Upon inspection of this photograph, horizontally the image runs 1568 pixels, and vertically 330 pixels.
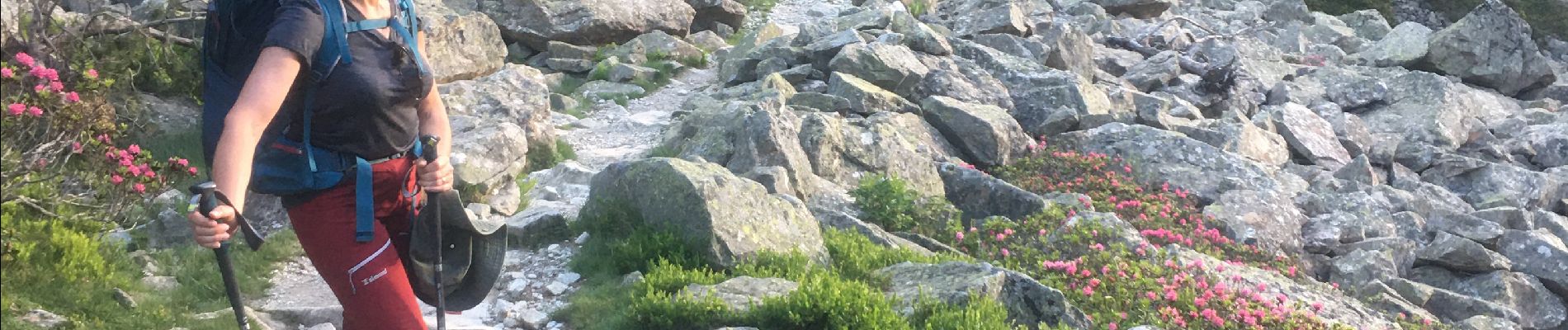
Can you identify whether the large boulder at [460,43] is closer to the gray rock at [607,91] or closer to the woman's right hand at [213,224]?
the gray rock at [607,91]

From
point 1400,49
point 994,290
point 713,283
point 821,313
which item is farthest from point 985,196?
point 1400,49

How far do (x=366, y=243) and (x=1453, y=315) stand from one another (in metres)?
11.1

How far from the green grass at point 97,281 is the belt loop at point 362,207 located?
3064mm

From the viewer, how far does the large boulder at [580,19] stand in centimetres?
1783

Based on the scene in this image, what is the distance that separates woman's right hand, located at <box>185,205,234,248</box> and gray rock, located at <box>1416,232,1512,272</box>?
12933 mm

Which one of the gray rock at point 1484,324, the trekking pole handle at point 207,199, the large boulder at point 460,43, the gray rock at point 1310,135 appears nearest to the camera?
the trekking pole handle at point 207,199

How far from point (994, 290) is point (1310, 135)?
38.6 feet

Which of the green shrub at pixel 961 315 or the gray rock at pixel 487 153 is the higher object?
the green shrub at pixel 961 315

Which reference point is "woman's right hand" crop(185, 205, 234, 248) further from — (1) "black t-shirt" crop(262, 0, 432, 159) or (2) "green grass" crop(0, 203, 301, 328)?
(2) "green grass" crop(0, 203, 301, 328)

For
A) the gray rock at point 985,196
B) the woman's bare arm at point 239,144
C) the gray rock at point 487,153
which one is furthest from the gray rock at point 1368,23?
the woman's bare arm at point 239,144

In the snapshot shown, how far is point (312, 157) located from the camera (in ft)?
14.4

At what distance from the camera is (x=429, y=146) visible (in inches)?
181

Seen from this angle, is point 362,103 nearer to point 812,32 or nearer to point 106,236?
point 106,236

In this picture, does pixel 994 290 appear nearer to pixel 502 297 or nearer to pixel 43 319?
pixel 502 297
